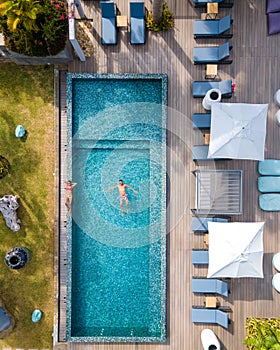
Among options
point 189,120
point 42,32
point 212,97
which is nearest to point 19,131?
point 42,32

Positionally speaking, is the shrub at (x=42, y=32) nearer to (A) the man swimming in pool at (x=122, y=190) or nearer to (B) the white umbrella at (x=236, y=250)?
(A) the man swimming in pool at (x=122, y=190)

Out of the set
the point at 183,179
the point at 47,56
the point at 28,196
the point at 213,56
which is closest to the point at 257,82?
the point at 213,56

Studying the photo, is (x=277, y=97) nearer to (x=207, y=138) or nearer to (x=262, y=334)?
(x=207, y=138)

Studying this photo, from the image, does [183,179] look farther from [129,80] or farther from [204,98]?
[129,80]

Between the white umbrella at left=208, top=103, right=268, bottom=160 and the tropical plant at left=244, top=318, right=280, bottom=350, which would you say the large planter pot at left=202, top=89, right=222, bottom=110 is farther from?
the tropical plant at left=244, top=318, right=280, bottom=350

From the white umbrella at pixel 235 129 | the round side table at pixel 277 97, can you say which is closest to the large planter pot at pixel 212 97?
the white umbrella at pixel 235 129

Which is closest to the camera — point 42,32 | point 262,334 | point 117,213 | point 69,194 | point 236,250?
point 236,250
